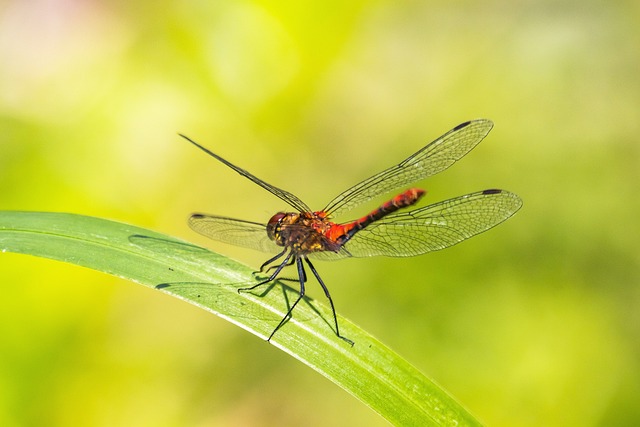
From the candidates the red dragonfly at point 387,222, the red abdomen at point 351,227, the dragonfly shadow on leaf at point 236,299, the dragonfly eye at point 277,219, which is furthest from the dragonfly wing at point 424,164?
the dragonfly shadow on leaf at point 236,299

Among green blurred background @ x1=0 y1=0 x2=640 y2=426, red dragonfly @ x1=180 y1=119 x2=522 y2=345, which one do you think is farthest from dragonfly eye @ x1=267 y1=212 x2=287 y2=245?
green blurred background @ x1=0 y1=0 x2=640 y2=426

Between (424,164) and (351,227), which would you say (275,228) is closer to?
(351,227)

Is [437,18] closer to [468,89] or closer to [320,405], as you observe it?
[468,89]

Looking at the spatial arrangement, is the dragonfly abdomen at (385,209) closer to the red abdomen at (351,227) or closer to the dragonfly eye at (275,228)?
the red abdomen at (351,227)

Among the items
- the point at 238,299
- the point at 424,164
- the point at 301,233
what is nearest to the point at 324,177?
the point at 424,164

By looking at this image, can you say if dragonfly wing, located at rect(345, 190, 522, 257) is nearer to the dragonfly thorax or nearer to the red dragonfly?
the red dragonfly

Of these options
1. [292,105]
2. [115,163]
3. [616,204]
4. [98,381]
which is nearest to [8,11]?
[115,163]

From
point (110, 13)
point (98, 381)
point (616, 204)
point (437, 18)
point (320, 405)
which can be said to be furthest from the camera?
point (437, 18)
